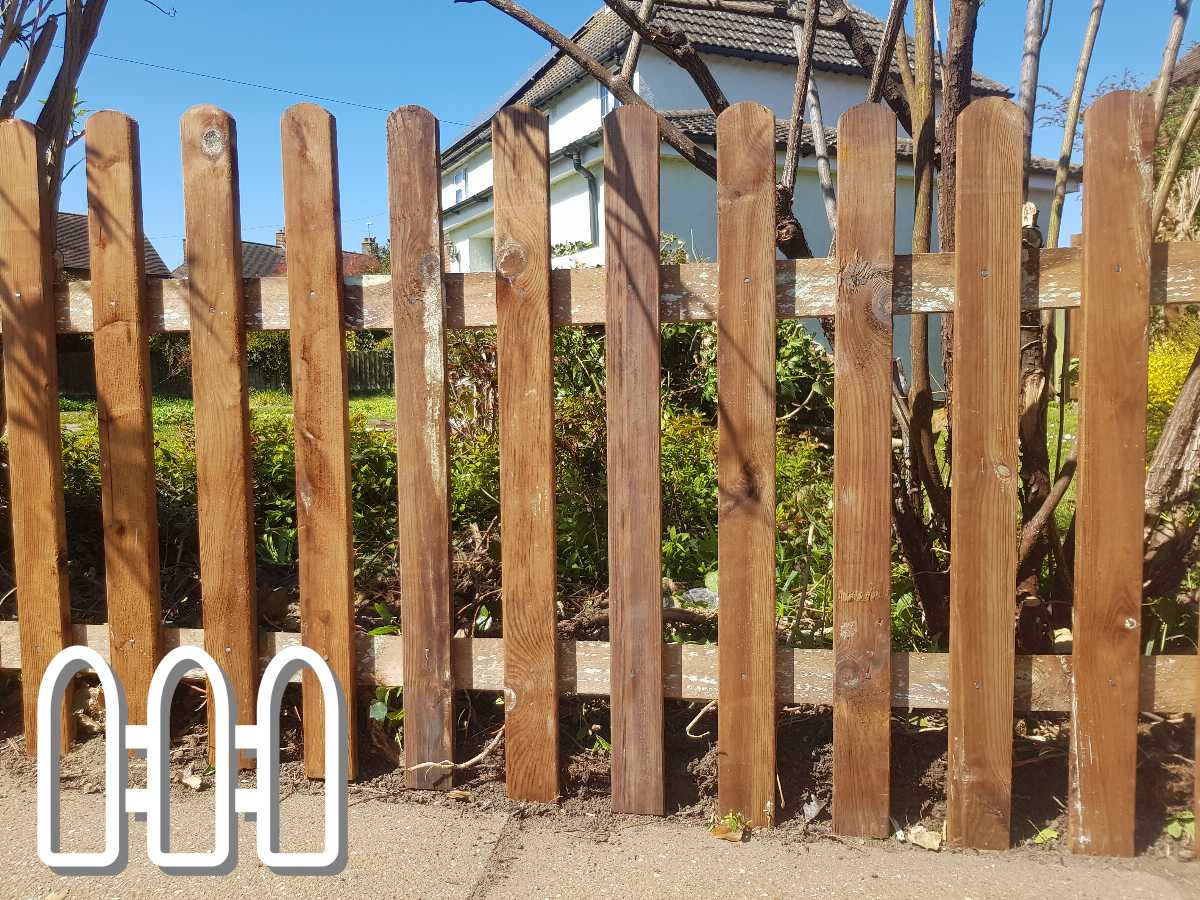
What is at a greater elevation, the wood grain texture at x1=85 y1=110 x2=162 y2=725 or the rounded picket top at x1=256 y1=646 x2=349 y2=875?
the wood grain texture at x1=85 y1=110 x2=162 y2=725

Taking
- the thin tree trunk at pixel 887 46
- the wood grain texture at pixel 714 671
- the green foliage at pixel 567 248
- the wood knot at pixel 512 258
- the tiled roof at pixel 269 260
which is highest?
the tiled roof at pixel 269 260

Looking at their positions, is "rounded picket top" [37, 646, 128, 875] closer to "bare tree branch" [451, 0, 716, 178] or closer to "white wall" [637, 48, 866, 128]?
"bare tree branch" [451, 0, 716, 178]

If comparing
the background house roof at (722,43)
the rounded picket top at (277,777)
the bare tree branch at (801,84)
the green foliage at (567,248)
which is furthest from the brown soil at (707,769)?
the background house roof at (722,43)

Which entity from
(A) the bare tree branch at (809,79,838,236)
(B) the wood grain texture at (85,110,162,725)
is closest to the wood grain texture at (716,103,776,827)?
(A) the bare tree branch at (809,79,838,236)

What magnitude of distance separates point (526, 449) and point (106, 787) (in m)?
1.25

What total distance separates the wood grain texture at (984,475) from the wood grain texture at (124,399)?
1954 mm

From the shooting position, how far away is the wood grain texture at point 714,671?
6.55 ft

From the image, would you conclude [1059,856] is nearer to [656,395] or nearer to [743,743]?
[743,743]

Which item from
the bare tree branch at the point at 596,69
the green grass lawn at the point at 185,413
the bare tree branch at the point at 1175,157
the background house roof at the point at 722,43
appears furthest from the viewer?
the background house roof at the point at 722,43

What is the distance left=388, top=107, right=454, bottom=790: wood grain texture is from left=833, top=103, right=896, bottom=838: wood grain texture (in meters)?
0.92

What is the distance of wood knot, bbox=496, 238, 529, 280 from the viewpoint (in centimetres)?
210

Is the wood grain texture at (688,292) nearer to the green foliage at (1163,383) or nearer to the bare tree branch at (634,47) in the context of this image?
the bare tree branch at (634,47)

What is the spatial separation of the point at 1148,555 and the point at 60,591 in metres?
2.82

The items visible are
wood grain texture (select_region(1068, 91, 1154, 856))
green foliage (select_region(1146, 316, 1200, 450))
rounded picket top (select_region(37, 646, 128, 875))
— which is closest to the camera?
wood grain texture (select_region(1068, 91, 1154, 856))
